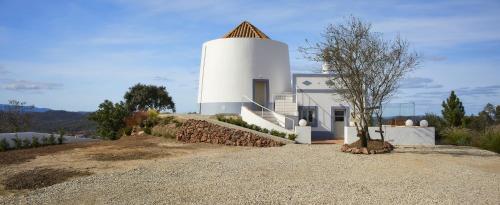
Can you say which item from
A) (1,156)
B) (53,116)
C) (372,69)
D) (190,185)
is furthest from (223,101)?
(53,116)

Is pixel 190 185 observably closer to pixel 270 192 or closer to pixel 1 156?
pixel 270 192

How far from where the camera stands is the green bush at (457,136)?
857 inches

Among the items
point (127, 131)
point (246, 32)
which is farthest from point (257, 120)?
point (246, 32)

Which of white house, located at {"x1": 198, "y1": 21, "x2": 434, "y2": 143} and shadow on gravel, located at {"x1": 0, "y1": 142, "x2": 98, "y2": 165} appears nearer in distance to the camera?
shadow on gravel, located at {"x1": 0, "y1": 142, "x2": 98, "y2": 165}

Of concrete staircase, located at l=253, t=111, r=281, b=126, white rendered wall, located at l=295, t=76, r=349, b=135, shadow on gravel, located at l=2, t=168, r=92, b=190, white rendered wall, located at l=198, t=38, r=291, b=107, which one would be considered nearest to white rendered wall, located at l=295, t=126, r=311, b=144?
concrete staircase, located at l=253, t=111, r=281, b=126

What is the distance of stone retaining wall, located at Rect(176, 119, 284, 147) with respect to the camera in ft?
62.9

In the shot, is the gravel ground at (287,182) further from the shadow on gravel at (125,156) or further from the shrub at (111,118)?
the shrub at (111,118)

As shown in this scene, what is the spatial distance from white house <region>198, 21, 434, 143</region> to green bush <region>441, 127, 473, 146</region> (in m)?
5.24

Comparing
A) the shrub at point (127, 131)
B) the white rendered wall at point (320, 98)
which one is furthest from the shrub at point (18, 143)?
the white rendered wall at point (320, 98)

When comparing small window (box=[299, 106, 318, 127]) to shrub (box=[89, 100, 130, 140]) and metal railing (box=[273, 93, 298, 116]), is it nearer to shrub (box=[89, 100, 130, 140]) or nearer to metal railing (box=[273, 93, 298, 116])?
metal railing (box=[273, 93, 298, 116])

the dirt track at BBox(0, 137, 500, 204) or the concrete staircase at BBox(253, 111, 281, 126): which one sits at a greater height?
the concrete staircase at BBox(253, 111, 281, 126)

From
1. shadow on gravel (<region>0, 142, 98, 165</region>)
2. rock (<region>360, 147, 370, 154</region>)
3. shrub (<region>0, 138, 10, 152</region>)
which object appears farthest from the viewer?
shrub (<region>0, 138, 10, 152</region>)

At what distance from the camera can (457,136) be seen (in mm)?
22406

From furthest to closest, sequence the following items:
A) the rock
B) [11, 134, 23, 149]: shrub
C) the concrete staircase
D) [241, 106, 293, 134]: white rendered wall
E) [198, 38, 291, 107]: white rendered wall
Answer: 1. [198, 38, 291, 107]: white rendered wall
2. the concrete staircase
3. [241, 106, 293, 134]: white rendered wall
4. [11, 134, 23, 149]: shrub
5. the rock
